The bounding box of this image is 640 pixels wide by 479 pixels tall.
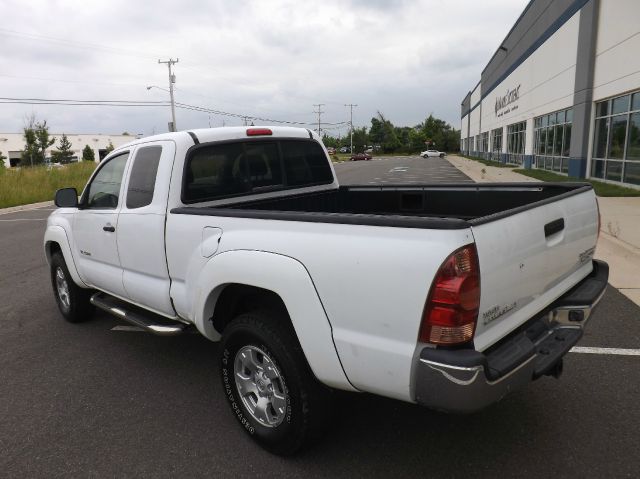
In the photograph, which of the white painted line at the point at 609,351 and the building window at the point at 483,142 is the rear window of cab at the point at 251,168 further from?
the building window at the point at 483,142

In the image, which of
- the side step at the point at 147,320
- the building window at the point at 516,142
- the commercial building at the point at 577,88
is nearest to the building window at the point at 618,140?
the commercial building at the point at 577,88

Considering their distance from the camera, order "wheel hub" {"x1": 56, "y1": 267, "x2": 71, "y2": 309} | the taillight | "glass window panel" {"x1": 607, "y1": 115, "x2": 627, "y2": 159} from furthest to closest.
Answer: "glass window panel" {"x1": 607, "y1": 115, "x2": 627, "y2": 159}
"wheel hub" {"x1": 56, "y1": 267, "x2": 71, "y2": 309}
the taillight

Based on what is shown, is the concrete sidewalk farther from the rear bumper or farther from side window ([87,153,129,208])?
side window ([87,153,129,208])

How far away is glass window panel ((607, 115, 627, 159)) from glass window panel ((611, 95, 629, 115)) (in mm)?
211

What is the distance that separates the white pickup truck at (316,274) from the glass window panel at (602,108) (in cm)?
1640

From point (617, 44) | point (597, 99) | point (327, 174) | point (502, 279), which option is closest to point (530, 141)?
point (597, 99)

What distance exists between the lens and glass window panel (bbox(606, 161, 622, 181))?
1610cm

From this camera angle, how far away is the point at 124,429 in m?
3.21

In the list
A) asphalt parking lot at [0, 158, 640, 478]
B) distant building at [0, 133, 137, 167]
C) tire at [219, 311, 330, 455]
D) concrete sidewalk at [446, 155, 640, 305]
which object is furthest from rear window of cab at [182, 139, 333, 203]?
distant building at [0, 133, 137, 167]

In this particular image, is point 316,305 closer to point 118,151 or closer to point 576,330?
point 576,330

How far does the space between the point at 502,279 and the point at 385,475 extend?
1.28 metres

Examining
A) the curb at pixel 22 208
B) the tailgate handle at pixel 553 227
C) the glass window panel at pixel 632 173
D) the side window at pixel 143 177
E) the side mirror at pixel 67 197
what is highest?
the side window at pixel 143 177

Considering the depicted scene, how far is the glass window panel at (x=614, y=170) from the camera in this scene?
52.8 ft

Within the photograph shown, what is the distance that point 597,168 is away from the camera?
18.3 metres
